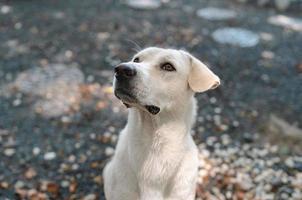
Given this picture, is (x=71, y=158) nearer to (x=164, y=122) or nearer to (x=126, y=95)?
(x=164, y=122)

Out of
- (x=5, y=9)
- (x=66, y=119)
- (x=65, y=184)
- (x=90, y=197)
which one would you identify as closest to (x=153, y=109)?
(x=90, y=197)

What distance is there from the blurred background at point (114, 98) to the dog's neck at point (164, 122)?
48.6 inches

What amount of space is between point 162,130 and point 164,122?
59mm

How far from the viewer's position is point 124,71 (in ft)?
7.80

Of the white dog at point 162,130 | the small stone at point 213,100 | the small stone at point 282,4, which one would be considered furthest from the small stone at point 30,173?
the small stone at point 282,4

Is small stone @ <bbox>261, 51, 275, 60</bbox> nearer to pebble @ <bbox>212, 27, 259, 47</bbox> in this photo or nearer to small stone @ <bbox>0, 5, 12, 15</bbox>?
pebble @ <bbox>212, 27, 259, 47</bbox>

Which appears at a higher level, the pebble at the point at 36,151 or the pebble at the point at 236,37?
the pebble at the point at 36,151

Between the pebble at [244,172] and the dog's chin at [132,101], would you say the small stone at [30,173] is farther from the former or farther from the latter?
the dog's chin at [132,101]

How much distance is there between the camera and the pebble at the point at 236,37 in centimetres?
684

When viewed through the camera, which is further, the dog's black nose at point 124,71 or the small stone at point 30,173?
the small stone at point 30,173

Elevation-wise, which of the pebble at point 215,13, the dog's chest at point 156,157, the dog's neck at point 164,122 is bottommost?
the pebble at point 215,13

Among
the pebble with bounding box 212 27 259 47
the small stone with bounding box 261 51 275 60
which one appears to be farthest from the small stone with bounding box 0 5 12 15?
the small stone with bounding box 261 51 275 60

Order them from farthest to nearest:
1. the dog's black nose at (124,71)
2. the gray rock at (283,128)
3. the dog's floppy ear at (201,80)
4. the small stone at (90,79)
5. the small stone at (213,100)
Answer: the small stone at (90,79) → the small stone at (213,100) → the gray rock at (283,128) → the dog's floppy ear at (201,80) → the dog's black nose at (124,71)

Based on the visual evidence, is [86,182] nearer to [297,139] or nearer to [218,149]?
[218,149]
